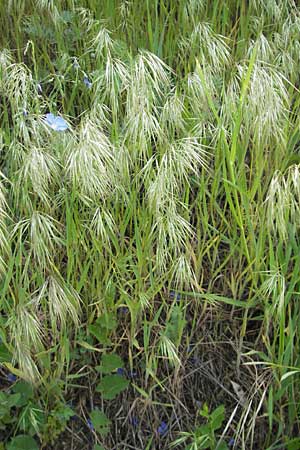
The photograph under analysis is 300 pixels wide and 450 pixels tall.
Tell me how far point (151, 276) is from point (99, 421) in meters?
0.29

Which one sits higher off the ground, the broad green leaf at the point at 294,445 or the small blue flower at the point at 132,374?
the small blue flower at the point at 132,374

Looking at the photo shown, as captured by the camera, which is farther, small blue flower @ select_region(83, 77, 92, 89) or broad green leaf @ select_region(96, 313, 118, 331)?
small blue flower @ select_region(83, 77, 92, 89)

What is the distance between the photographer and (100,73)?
1642 mm

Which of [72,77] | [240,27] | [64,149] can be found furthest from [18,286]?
[240,27]

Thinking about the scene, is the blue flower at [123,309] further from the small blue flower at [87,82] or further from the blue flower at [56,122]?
the small blue flower at [87,82]

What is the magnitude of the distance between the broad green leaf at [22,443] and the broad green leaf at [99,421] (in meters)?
0.12

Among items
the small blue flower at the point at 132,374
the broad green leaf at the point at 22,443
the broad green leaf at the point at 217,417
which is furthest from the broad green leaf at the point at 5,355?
the broad green leaf at the point at 217,417

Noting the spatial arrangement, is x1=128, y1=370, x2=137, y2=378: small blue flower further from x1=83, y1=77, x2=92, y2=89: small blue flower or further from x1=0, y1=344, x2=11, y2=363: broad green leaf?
x1=83, y1=77, x2=92, y2=89: small blue flower

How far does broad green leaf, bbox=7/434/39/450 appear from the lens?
1391mm

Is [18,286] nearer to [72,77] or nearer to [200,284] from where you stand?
[200,284]

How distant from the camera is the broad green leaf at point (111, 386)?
144cm

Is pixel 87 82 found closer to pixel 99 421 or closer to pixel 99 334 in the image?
pixel 99 334

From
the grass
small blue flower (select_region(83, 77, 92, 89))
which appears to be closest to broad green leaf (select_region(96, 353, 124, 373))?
the grass

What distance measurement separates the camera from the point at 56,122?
1507 mm
